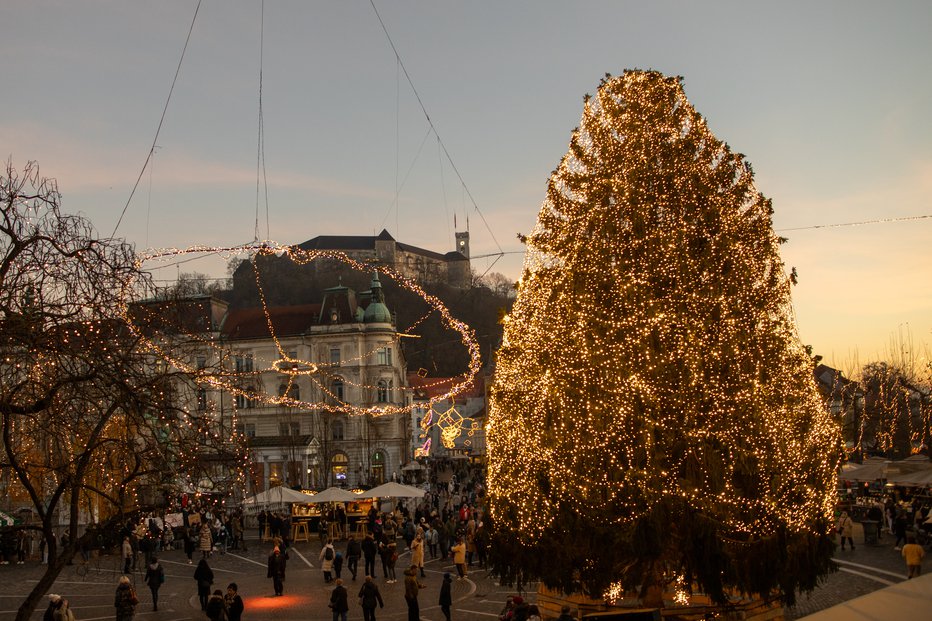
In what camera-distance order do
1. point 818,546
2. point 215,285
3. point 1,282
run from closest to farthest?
1. point 1,282
2. point 818,546
3. point 215,285

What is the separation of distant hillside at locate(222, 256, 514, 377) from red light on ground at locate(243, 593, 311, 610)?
7418 centimetres

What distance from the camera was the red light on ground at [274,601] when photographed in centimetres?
2140

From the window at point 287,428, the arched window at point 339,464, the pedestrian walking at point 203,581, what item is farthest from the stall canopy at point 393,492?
the arched window at point 339,464

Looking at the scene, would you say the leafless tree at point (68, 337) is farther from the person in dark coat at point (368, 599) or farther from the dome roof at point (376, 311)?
the dome roof at point (376, 311)

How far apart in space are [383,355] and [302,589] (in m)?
50.1

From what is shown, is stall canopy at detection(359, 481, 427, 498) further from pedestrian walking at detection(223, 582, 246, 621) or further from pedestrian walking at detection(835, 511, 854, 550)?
pedestrian walking at detection(223, 582, 246, 621)

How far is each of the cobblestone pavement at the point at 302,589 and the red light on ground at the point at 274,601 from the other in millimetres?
22

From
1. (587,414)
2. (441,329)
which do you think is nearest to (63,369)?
(587,414)

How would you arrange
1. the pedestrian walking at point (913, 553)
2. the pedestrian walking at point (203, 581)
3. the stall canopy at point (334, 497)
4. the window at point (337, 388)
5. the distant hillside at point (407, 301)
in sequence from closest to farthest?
1. the pedestrian walking at point (913, 553)
2. the pedestrian walking at point (203, 581)
3. the stall canopy at point (334, 497)
4. the window at point (337, 388)
5. the distant hillside at point (407, 301)

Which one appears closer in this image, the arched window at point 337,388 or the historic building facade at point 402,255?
the arched window at point 337,388

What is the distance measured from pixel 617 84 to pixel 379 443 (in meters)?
60.7

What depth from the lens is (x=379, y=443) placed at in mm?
73688

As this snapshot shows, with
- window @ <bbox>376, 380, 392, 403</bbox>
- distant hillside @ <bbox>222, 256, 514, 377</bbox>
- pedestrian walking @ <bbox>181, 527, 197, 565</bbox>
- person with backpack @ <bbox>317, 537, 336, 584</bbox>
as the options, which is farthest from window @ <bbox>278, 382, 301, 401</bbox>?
person with backpack @ <bbox>317, 537, 336, 584</bbox>

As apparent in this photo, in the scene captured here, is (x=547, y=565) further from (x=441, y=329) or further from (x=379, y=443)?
(x=441, y=329)
